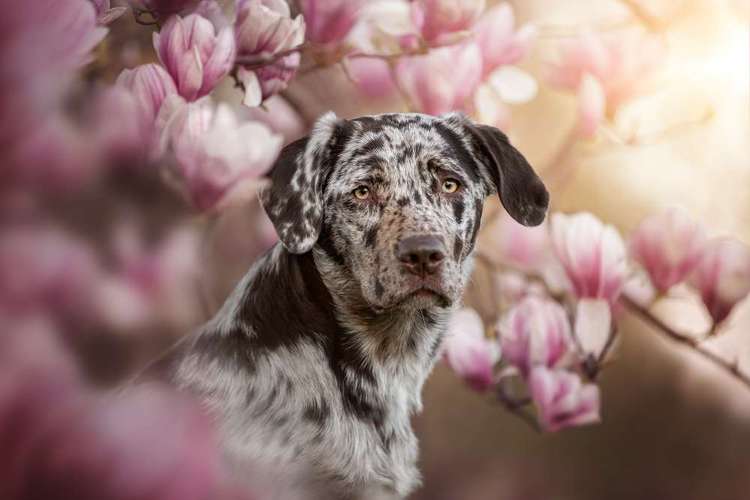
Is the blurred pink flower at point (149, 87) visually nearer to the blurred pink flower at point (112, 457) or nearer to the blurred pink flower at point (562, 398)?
the blurred pink flower at point (112, 457)

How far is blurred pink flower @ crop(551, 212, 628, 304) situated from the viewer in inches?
121

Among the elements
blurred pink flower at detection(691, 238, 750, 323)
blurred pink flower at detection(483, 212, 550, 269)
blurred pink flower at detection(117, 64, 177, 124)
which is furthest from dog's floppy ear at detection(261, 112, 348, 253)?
blurred pink flower at detection(691, 238, 750, 323)

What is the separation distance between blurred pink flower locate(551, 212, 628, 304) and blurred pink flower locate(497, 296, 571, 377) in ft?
0.36

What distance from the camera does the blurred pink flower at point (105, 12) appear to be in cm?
273

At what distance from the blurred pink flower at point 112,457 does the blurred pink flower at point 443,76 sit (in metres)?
1.21

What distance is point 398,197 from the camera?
2.34m

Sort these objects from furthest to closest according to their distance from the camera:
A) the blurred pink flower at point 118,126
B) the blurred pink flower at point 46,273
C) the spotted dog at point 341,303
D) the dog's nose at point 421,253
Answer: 1. the blurred pink flower at point 118,126
2. the blurred pink flower at point 46,273
3. the spotted dog at point 341,303
4. the dog's nose at point 421,253

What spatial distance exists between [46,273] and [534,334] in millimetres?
1465

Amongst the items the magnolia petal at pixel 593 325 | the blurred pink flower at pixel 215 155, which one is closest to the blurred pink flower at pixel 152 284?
the blurred pink flower at pixel 215 155

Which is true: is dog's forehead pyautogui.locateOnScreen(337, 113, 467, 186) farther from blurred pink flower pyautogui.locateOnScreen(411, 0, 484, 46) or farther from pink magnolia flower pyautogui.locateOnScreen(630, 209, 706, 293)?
pink magnolia flower pyautogui.locateOnScreen(630, 209, 706, 293)

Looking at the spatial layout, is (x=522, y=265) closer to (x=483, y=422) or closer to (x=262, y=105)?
A: (x=483, y=422)

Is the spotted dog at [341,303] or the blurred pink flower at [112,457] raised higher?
the spotted dog at [341,303]

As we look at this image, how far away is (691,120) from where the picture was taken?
127 inches

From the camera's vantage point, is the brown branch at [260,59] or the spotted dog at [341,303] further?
the brown branch at [260,59]
